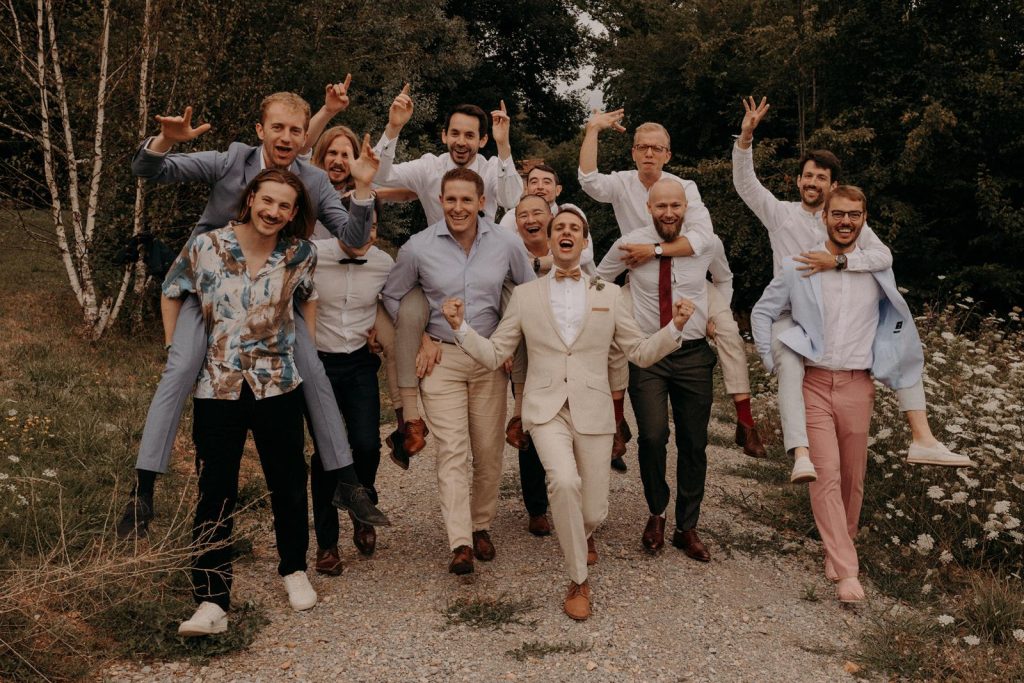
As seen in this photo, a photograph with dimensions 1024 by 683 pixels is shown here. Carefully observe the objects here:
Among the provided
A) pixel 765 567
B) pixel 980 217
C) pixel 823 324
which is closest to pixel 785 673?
pixel 765 567

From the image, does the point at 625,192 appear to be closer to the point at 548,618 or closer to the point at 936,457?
the point at 936,457

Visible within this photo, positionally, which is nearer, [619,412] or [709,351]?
[709,351]

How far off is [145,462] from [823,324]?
3.80 m

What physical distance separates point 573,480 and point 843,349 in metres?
1.84

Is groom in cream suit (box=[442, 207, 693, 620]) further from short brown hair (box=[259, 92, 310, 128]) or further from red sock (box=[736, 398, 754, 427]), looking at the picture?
short brown hair (box=[259, 92, 310, 128])

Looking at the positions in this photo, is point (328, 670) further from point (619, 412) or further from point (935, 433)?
point (935, 433)

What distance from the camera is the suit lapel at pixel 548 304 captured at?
5023 mm

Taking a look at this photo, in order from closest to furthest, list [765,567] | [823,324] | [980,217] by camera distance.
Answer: [823,324]
[765,567]
[980,217]

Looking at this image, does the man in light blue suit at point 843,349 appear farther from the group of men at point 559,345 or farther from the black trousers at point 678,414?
the black trousers at point 678,414

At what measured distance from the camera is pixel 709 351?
5656mm

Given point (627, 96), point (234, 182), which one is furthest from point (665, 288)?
point (627, 96)

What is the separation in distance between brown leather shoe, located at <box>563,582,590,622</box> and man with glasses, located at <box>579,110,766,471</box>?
1350 millimetres

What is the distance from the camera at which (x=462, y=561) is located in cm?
501

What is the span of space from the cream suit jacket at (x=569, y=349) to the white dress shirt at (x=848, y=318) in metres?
1.06
